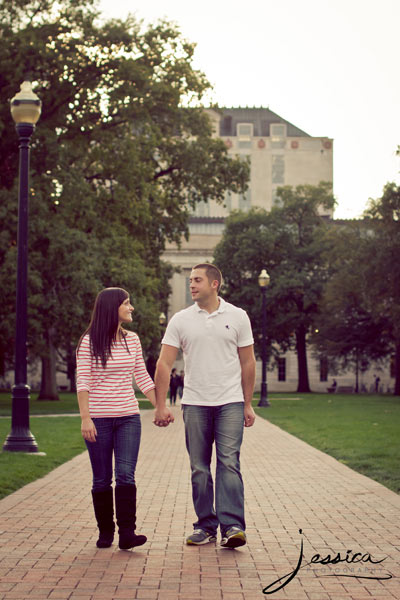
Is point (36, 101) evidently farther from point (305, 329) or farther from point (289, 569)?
point (305, 329)

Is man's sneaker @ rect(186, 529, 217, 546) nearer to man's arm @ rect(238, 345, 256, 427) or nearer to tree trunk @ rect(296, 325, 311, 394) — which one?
man's arm @ rect(238, 345, 256, 427)

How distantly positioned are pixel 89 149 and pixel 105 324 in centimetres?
2939

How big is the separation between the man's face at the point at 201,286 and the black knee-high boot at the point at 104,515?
1.48 metres

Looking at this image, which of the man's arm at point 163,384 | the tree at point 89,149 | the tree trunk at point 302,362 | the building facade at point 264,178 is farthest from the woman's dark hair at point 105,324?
the building facade at point 264,178

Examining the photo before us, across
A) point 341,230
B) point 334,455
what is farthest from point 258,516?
point 341,230

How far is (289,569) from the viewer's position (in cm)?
584

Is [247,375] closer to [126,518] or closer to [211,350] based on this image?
[211,350]

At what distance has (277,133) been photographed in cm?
9969

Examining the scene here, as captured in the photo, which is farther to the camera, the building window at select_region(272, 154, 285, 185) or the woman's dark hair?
the building window at select_region(272, 154, 285, 185)

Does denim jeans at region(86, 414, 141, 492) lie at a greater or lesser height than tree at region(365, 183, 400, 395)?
lesser

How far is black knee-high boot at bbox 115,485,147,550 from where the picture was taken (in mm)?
6406

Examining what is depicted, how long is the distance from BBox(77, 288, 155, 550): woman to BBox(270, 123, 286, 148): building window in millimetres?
90686

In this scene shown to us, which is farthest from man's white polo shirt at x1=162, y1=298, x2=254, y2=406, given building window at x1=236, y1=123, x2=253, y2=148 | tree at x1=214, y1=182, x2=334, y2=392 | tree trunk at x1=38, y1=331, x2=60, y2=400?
building window at x1=236, y1=123, x2=253, y2=148

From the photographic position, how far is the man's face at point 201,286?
6.76 m
